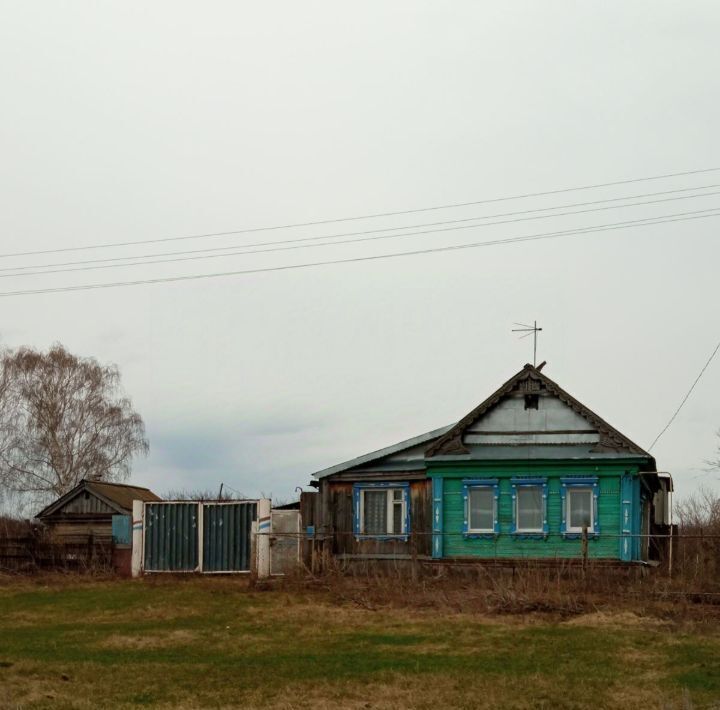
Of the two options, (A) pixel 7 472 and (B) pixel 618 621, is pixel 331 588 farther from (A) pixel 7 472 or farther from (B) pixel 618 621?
(A) pixel 7 472

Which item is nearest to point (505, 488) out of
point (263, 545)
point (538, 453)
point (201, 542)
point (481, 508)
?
point (481, 508)

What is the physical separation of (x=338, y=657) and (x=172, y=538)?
16160 millimetres

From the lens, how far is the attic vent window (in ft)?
95.3

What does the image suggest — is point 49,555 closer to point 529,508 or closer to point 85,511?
point 85,511

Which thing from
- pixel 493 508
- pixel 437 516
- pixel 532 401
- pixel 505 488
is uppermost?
pixel 532 401

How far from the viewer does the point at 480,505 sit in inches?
1133

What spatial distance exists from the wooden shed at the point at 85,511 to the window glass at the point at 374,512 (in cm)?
1038

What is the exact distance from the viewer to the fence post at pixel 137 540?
32.0 m

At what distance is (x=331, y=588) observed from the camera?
25.1m

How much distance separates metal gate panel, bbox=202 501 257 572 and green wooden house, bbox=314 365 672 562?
2.15 m

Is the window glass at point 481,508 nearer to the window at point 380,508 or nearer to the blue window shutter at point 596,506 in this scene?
the window at point 380,508

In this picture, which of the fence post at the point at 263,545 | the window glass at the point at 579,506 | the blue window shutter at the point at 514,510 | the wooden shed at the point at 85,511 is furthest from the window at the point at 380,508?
the wooden shed at the point at 85,511

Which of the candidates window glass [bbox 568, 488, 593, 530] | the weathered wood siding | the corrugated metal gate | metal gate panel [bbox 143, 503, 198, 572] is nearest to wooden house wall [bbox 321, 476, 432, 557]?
the weathered wood siding

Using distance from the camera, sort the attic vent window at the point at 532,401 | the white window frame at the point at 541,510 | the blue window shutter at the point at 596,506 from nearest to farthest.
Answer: the blue window shutter at the point at 596,506 → the white window frame at the point at 541,510 → the attic vent window at the point at 532,401
